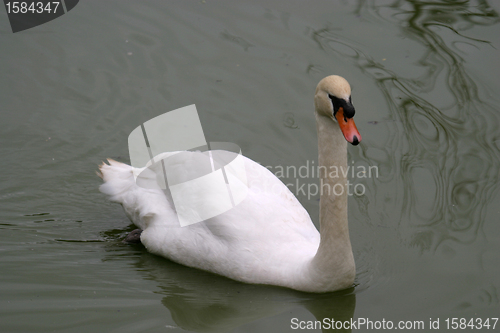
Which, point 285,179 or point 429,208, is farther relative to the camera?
point 285,179

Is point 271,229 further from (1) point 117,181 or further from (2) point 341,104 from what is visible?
(1) point 117,181

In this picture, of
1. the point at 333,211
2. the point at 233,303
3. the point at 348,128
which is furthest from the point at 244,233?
the point at 348,128

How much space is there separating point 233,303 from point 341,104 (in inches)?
80.0

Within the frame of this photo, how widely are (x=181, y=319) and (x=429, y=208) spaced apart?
298 centimetres

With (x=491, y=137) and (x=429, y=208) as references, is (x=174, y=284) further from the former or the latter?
(x=491, y=137)

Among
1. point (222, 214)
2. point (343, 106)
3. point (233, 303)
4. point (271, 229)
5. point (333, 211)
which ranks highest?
point (343, 106)

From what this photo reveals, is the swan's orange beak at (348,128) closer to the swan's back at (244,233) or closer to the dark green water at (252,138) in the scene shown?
the swan's back at (244,233)

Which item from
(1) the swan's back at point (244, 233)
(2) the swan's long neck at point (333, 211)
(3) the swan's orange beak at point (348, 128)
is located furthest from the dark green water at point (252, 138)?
(3) the swan's orange beak at point (348, 128)

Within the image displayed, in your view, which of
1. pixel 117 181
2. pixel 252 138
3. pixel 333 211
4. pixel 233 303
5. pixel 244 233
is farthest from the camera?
pixel 252 138

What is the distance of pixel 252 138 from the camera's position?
7582 mm

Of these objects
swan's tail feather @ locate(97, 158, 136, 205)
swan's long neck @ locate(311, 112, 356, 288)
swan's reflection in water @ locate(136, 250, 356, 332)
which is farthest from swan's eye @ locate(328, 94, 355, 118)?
swan's tail feather @ locate(97, 158, 136, 205)

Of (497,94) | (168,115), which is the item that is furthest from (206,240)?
(497,94)

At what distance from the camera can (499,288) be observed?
17.1 ft

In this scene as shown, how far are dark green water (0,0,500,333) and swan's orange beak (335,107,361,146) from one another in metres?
1.71
